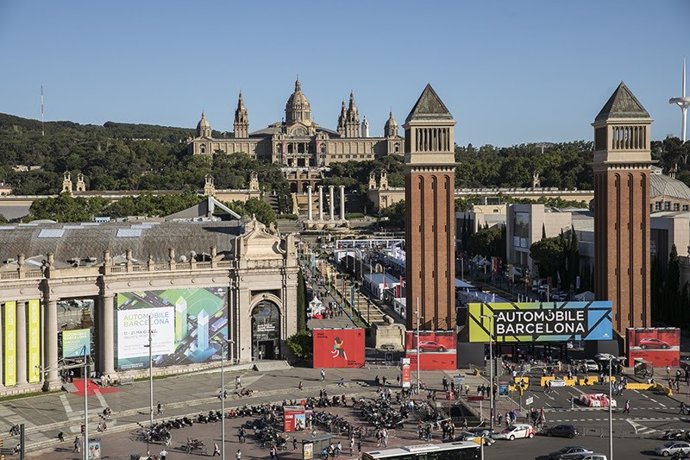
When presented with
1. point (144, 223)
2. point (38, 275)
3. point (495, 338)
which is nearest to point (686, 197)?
point (495, 338)

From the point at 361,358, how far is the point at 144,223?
2261 cm

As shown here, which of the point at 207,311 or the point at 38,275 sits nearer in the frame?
the point at 38,275

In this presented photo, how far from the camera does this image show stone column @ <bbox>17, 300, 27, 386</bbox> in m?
64.1

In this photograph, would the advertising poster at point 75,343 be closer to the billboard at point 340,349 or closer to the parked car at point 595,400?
the billboard at point 340,349

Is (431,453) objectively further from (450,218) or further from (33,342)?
(450,218)

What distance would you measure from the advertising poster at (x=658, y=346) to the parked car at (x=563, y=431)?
2095 centimetres

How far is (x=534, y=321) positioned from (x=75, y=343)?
111 feet

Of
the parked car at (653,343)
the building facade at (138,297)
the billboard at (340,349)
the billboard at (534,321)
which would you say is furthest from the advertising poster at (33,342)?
the parked car at (653,343)

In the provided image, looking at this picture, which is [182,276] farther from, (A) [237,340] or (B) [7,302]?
(B) [7,302]

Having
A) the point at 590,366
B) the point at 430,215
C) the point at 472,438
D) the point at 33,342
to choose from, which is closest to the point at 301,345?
the point at 430,215

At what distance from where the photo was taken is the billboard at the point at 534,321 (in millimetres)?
70562

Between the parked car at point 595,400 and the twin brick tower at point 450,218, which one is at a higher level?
the twin brick tower at point 450,218

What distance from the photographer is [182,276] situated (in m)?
70.7

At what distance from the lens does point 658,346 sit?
71438mm
